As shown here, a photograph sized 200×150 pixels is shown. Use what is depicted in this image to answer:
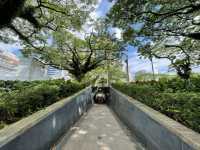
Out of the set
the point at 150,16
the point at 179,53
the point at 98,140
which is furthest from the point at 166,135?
the point at 179,53

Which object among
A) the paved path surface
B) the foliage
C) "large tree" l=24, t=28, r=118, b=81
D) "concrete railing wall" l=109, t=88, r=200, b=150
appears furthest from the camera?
"large tree" l=24, t=28, r=118, b=81

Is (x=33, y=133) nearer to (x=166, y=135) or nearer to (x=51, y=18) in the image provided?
(x=166, y=135)

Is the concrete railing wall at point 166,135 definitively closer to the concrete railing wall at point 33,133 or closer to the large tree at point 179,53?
the concrete railing wall at point 33,133

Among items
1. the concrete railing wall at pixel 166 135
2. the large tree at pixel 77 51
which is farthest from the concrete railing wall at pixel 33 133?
the large tree at pixel 77 51

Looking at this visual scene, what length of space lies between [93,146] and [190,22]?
7.96 meters

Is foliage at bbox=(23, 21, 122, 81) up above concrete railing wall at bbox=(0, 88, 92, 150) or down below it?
above

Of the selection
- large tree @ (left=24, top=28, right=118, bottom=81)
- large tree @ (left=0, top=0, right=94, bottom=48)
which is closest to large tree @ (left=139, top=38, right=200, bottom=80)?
large tree @ (left=0, top=0, right=94, bottom=48)

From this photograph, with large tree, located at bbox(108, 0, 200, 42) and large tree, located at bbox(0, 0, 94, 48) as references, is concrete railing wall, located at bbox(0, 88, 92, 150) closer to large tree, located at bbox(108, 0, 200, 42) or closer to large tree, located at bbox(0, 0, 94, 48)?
large tree, located at bbox(108, 0, 200, 42)

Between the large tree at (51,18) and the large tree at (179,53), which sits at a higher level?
the large tree at (51,18)

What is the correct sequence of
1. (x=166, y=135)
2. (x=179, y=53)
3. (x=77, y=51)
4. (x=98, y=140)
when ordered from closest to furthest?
(x=166, y=135) < (x=98, y=140) < (x=179, y=53) < (x=77, y=51)

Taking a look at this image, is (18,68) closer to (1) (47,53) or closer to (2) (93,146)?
(1) (47,53)

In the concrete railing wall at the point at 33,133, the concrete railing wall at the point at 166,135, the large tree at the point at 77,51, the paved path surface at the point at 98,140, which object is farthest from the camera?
the large tree at the point at 77,51

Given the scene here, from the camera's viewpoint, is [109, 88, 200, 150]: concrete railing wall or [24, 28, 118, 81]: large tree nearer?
[109, 88, 200, 150]: concrete railing wall

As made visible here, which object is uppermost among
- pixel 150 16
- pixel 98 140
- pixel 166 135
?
pixel 150 16
